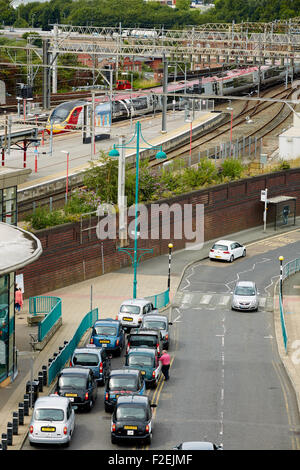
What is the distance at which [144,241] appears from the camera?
5694cm

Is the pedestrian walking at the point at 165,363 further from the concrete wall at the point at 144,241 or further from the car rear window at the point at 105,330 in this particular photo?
the concrete wall at the point at 144,241

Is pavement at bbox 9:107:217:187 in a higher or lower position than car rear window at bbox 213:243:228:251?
higher

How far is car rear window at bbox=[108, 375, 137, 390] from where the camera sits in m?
32.0

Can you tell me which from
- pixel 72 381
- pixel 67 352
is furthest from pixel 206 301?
pixel 72 381

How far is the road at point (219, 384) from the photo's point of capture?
30031 millimetres

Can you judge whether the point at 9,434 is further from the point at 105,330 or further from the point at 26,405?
the point at 105,330

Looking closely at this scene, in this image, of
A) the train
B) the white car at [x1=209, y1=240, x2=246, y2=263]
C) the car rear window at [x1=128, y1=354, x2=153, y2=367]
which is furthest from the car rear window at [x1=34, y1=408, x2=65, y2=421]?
the train

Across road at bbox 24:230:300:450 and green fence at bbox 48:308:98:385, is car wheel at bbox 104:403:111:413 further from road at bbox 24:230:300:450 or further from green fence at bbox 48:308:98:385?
green fence at bbox 48:308:98:385

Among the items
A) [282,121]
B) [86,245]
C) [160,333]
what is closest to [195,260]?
[86,245]

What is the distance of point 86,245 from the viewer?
52312 millimetres

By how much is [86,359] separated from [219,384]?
203 inches

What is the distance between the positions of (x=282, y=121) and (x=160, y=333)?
55107mm

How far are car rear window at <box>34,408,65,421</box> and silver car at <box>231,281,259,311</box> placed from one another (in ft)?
65.0

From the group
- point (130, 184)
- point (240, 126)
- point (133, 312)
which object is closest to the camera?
point (133, 312)
